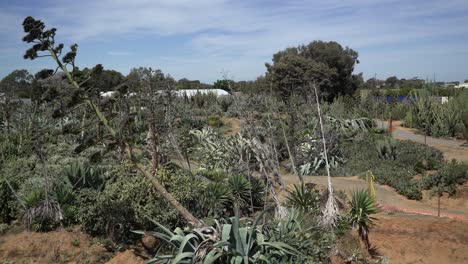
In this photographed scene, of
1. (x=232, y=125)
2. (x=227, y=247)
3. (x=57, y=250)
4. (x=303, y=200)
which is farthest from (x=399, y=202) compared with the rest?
(x=232, y=125)

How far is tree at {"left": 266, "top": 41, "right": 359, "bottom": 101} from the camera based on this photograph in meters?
32.9

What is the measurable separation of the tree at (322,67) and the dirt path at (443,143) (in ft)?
37.1

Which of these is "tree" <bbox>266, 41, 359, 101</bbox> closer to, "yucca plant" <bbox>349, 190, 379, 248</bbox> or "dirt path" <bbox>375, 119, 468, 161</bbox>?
"dirt path" <bbox>375, 119, 468, 161</bbox>

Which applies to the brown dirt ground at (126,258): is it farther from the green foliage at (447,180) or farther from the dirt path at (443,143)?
the dirt path at (443,143)

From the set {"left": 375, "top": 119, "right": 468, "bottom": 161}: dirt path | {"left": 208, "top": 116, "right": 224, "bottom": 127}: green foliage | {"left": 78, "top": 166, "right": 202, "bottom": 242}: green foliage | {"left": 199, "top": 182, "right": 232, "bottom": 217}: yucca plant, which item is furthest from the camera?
{"left": 208, "top": 116, "right": 224, "bottom": 127}: green foliage

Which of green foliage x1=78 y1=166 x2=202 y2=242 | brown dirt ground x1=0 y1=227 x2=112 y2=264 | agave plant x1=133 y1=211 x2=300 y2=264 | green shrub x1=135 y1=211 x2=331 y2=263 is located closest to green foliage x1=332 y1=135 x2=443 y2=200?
green foliage x1=78 y1=166 x2=202 y2=242

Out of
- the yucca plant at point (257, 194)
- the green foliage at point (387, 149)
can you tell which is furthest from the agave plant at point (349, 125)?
the yucca plant at point (257, 194)

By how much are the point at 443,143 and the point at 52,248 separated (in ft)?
47.7

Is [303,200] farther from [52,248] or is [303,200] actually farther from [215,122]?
[215,122]

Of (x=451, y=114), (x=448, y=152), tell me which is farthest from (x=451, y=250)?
(x=451, y=114)

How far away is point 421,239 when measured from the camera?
6902 millimetres

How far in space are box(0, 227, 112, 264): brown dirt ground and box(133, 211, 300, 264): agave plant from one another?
2.08 meters

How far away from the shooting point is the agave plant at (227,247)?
13.9 ft

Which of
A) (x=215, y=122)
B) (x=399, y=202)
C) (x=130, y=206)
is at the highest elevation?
(x=215, y=122)
